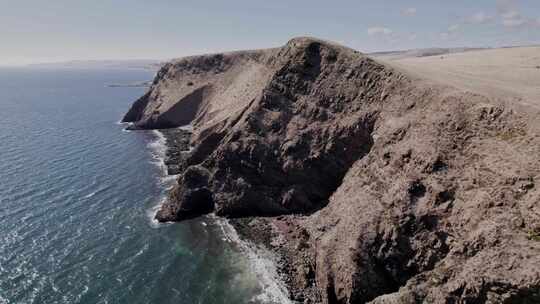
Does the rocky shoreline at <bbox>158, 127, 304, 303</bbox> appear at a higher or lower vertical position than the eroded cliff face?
lower

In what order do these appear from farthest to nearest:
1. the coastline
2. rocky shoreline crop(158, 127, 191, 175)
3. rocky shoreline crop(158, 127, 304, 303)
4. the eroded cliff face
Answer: rocky shoreline crop(158, 127, 191, 175)
rocky shoreline crop(158, 127, 304, 303)
the coastline
the eroded cliff face

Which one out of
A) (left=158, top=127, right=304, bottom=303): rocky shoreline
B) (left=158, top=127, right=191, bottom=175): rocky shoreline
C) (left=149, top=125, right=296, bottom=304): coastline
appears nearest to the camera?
(left=149, top=125, right=296, bottom=304): coastline

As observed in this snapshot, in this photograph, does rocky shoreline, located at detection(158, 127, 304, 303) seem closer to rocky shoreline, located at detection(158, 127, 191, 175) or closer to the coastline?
the coastline

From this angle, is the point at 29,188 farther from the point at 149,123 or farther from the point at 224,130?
the point at 149,123

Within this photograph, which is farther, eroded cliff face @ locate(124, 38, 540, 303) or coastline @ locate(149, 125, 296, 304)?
coastline @ locate(149, 125, 296, 304)

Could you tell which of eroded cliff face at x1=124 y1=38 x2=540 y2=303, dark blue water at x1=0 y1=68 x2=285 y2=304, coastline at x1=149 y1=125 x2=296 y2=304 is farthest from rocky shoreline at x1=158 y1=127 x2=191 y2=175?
eroded cliff face at x1=124 y1=38 x2=540 y2=303

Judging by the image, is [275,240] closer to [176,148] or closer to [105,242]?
[105,242]

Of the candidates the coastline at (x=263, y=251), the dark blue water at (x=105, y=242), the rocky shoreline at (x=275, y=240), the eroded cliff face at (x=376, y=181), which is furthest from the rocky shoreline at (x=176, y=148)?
the rocky shoreline at (x=275, y=240)

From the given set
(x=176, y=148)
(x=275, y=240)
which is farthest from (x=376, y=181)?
(x=176, y=148)

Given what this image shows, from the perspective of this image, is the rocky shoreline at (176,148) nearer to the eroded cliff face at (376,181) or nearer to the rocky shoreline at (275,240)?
the eroded cliff face at (376,181)
